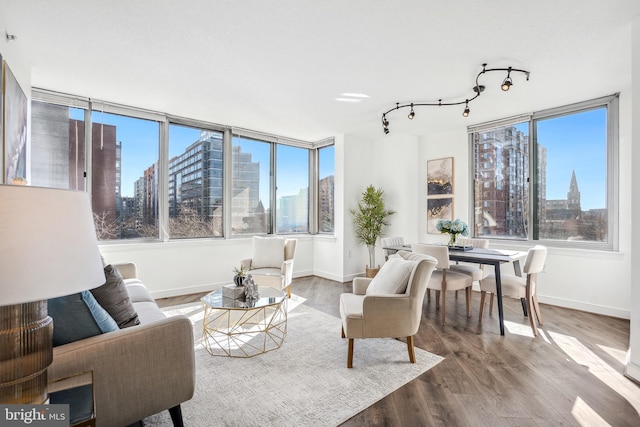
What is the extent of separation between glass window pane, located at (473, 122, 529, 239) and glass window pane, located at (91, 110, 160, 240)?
5.04 m

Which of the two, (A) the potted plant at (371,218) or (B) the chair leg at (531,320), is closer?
(B) the chair leg at (531,320)

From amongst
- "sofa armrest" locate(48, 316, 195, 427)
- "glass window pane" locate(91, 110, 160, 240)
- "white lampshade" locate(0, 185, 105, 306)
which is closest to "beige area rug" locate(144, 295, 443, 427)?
"sofa armrest" locate(48, 316, 195, 427)

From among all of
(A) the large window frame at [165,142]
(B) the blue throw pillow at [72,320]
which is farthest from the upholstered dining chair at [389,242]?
(B) the blue throw pillow at [72,320]

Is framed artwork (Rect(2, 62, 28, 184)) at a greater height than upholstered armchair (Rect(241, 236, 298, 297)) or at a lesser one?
greater

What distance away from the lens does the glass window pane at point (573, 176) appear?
3832 mm

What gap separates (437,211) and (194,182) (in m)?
4.13

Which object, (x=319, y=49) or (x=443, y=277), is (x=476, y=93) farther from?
(x=443, y=277)

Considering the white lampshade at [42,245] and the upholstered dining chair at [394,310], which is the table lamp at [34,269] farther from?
the upholstered dining chair at [394,310]

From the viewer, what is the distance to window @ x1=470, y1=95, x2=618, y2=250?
380 centimetres

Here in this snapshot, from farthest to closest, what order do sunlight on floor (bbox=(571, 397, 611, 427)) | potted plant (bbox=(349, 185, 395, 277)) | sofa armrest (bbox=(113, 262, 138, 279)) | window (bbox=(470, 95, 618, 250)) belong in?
potted plant (bbox=(349, 185, 395, 277)) → window (bbox=(470, 95, 618, 250)) → sofa armrest (bbox=(113, 262, 138, 279)) → sunlight on floor (bbox=(571, 397, 611, 427))

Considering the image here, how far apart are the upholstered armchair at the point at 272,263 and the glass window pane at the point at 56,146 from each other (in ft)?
7.78

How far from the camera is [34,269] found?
0.85 m

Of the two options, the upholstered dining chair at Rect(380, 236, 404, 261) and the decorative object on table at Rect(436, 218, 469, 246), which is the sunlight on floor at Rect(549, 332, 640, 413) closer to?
the decorative object on table at Rect(436, 218, 469, 246)

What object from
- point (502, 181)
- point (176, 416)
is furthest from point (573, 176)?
point (176, 416)
